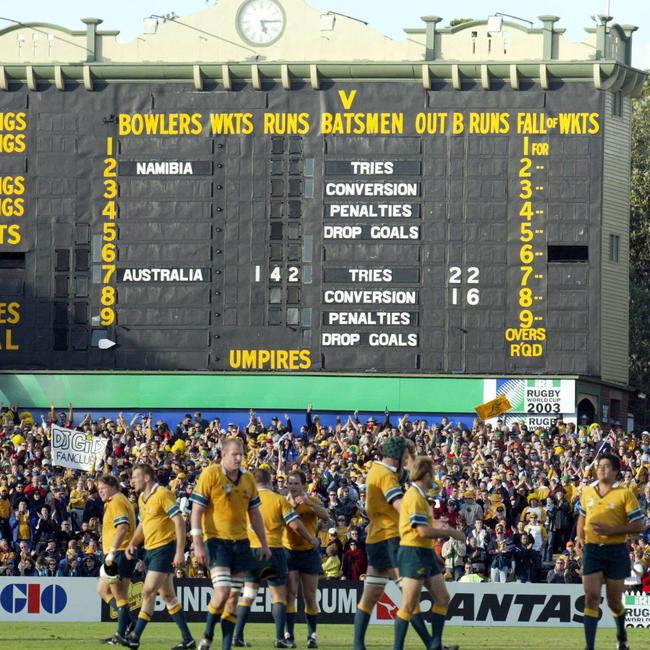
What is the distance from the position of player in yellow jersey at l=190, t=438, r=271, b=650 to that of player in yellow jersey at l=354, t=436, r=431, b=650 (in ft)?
3.22

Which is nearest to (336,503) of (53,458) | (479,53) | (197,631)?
(53,458)

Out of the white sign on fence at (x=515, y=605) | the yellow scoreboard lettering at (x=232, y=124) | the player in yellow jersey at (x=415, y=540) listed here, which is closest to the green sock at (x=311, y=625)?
the player in yellow jersey at (x=415, y=540)

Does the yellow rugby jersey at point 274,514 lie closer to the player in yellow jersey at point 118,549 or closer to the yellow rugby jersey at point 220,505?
the player in yellow jersey at point 118,549

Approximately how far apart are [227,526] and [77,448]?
17128 millimetres

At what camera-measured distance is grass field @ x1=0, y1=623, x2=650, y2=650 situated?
1878 cm

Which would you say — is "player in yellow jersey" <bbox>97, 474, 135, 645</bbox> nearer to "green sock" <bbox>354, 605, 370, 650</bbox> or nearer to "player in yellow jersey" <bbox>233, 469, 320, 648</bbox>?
"player in yellow jersey" <bbox>233, 469, 320, 648</bbox>

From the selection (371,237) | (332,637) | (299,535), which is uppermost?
(371,237)

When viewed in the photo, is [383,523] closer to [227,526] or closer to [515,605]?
[227,526]

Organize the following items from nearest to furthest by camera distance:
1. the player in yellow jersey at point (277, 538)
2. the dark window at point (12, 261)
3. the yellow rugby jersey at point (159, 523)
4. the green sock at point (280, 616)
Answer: the yellow rugby jersey at point (159, 523), the player in yellow jersey at point (277, 538), the green sock at point (280, 616), the dark window at point (12, 261)

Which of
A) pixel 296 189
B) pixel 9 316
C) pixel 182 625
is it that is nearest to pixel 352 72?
pixel 296 189

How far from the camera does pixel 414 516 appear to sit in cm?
1506

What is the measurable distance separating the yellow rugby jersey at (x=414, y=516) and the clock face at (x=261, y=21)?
2360 cm

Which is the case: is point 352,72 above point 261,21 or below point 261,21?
below

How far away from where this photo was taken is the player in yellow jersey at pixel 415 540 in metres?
15.0
